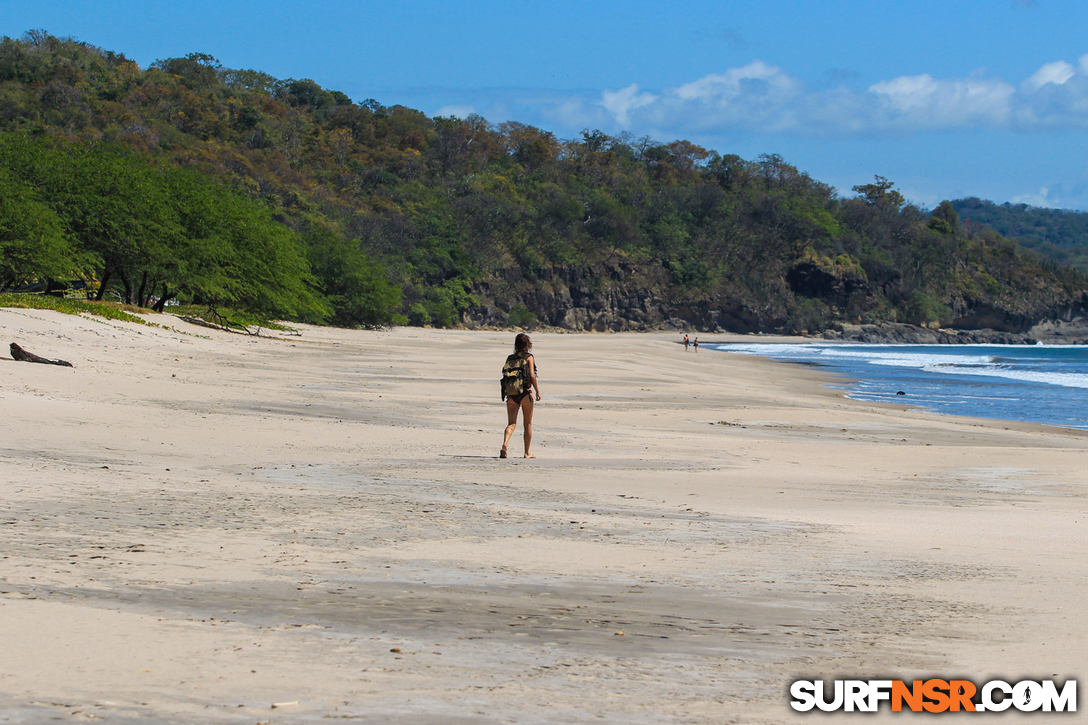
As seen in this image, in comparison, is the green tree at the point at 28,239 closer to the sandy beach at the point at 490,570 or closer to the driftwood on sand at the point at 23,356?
the driftwood on sand at the point at 23,356

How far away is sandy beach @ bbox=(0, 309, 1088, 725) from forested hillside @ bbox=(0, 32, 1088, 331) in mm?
43553

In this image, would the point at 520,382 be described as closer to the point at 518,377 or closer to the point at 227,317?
the point at 518,377

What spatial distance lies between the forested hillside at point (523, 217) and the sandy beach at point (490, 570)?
43.6m

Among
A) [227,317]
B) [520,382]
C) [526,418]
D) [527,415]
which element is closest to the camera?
[526,418]

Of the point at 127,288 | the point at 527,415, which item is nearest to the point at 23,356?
the point at 527,415

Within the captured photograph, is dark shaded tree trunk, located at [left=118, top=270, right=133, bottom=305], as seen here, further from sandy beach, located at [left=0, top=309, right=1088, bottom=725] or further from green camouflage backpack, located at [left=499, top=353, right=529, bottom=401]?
green camouflage backpack, located at [left=499, top=353, right=529, bottom=401]

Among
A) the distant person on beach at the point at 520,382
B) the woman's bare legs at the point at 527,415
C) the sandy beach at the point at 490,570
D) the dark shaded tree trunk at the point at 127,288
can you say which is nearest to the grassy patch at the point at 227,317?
the dark shaded tree trunk at the point at 127,288

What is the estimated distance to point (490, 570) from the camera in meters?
5.34

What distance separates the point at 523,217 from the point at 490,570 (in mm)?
104314

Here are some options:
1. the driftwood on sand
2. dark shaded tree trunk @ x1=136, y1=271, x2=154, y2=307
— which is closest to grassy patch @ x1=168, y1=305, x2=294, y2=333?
dark shaded tree trunk @ x1=136, y1=271, x2=154, y2=307

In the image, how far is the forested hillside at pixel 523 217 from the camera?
283 ft

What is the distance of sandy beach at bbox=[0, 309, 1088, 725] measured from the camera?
3455 millimetres

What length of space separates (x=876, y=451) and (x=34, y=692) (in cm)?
1136

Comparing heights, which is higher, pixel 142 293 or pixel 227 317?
pixel 142 293
